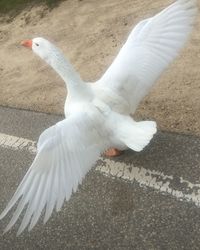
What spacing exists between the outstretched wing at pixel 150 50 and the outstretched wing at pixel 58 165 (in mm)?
468

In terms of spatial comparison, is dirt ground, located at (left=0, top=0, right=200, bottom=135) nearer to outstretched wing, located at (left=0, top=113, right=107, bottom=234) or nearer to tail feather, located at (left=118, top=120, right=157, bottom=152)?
tail feather, located at (left=118, top=120, right=157, bottom=152)

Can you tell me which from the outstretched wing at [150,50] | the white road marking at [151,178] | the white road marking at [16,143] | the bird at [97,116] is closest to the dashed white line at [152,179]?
the white road marking at [151,178]

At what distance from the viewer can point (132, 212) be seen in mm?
3658

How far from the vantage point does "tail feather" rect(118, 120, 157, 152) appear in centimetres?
341

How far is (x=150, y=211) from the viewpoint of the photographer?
3596mm

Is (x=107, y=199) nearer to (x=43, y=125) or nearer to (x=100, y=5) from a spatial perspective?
(x=43, y=125)

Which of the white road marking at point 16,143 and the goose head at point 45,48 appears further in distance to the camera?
the white road marking at point 16,143

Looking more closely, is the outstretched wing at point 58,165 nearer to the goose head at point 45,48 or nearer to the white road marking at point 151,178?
the white road marking at point 151,178

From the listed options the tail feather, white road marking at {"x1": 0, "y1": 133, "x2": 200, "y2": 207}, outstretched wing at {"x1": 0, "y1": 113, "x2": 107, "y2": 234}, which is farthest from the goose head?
white road marking at {"x1": 0, "y1": 133, "x2": 200, "y2": 207}

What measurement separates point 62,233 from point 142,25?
1.76 metres

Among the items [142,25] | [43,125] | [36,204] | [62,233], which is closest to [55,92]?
[43,125]

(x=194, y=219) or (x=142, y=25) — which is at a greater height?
(x=142, y=25)

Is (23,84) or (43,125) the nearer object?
(43,125)

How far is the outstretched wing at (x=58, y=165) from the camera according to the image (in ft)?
10.3
